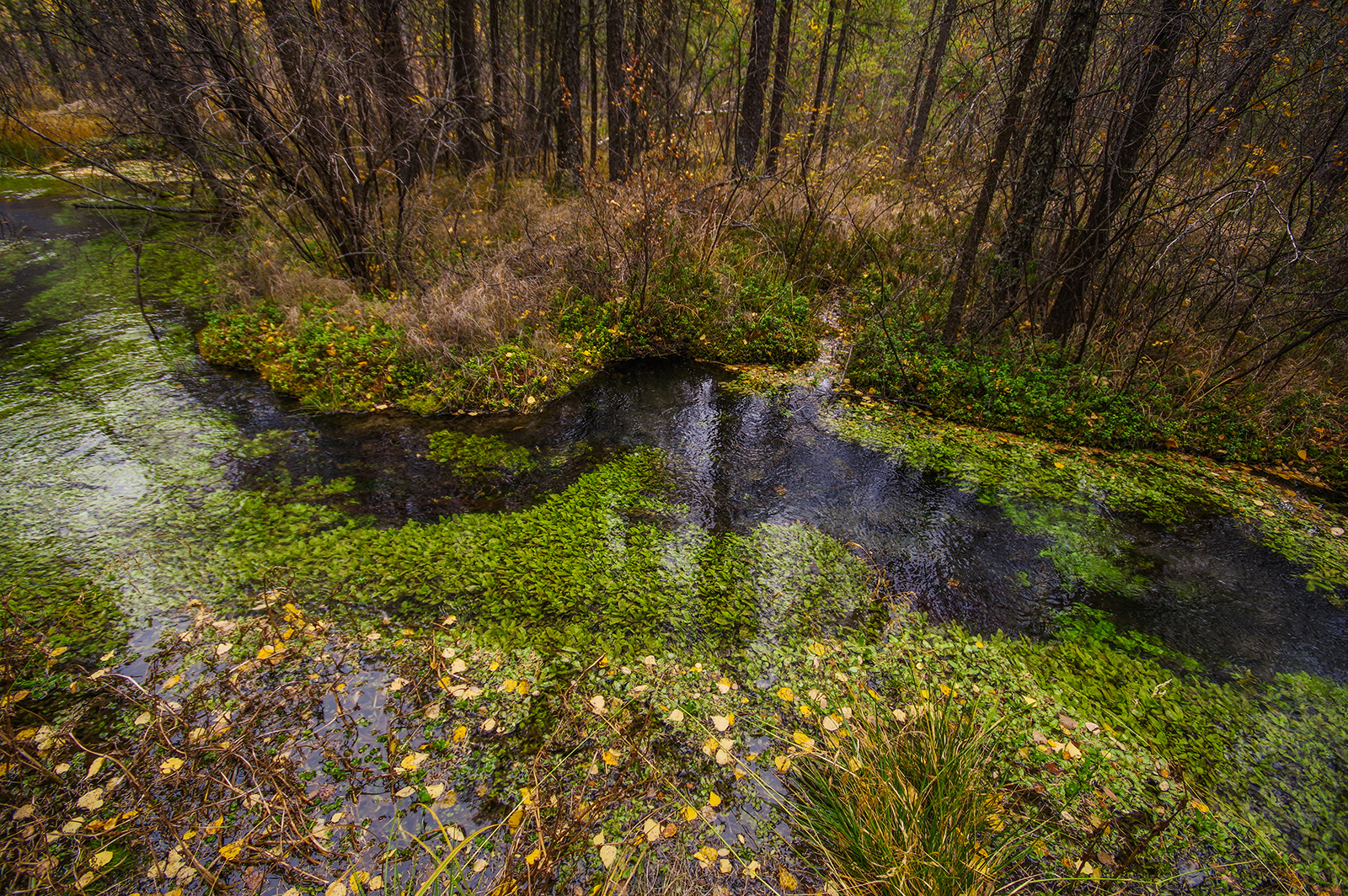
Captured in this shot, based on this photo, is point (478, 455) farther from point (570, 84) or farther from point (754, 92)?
point (754, 92)

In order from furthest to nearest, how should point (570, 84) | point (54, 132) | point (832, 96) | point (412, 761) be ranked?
point (832, 96), point (54, 132), point (570, 84), point (412, 761)

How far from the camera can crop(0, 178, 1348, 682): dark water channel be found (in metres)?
3.53

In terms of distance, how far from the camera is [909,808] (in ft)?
6.89

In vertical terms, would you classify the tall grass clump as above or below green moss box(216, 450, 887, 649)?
above

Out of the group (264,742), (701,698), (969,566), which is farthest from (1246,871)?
(264,742)

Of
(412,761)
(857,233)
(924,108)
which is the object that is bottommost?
(412,761)

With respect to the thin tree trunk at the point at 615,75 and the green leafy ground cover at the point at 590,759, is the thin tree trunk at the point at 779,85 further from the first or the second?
the green leafy ground cover at the point at 590,759

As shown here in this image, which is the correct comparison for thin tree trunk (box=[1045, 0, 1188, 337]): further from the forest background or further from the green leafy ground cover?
the green leafy ground cover

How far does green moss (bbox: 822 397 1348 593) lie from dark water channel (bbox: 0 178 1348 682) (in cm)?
17

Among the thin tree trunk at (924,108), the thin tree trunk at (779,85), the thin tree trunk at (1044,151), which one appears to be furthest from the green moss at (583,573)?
the thin tree trunk at (924,108)

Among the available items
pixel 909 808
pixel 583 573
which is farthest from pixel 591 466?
pixel 909 808

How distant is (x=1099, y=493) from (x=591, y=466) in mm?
4480

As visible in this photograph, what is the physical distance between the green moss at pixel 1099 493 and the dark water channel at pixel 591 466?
17 centimetres

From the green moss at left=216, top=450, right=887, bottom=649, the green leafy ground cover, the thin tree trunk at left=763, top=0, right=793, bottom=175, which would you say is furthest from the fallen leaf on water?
the thin tree trunk at left=763, top=0, right=793, bottom=175
